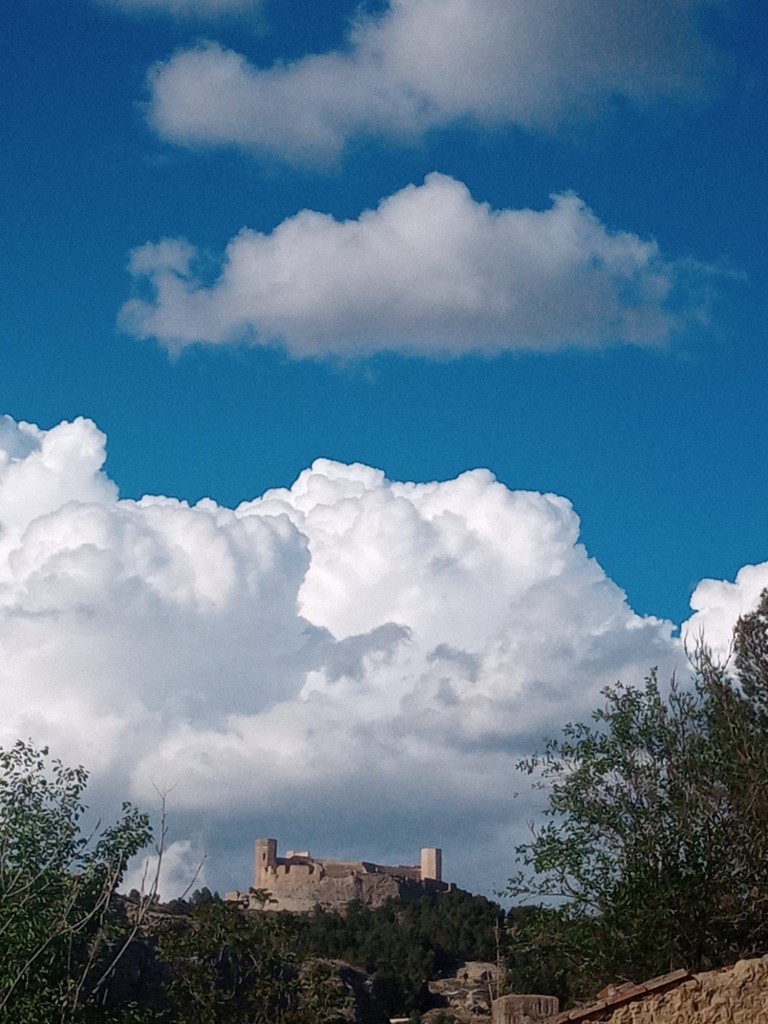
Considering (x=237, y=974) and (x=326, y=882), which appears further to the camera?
A: (x=326, y=882)

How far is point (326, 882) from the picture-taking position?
103250 mm

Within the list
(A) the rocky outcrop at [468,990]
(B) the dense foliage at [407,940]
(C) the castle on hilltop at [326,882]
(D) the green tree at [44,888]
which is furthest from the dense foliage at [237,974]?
(C) the castle on hilltop at [326,882]

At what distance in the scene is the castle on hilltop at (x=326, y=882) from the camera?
101562 mm

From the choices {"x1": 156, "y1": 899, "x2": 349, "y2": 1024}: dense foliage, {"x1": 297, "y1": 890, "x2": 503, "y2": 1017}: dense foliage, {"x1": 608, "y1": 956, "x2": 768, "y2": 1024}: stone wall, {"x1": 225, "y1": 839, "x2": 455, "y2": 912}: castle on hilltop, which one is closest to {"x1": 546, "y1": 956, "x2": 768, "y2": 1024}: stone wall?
{"x1": 608, "y1": 956, "x2": 768, "y2": 1024}: stone wall

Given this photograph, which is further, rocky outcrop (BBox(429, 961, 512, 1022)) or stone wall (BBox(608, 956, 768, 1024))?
rocky outcrop (BBox(429, 961, 512, 1022))

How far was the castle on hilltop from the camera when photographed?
333 feet

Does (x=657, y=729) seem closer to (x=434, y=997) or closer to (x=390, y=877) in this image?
(x=434, y=997)

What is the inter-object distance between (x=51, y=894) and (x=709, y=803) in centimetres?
1276

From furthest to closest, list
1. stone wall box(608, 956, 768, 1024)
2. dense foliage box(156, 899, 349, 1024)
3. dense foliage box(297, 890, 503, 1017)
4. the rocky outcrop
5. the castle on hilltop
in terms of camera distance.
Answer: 1. the castle on hilltop
2. dense foliage box(297, 890, 503, 1017)
3. the rocky outcrop
4. dense foliage box(156, 899, 349, 1024)
5. stone wall box(608, 956, 768, 1024)

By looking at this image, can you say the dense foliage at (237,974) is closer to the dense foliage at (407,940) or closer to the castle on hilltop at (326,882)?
the dense foliage at (407,940)

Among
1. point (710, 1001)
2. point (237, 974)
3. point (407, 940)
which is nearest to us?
point (710, 1001)

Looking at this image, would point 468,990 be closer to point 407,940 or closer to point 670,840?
point 407,940

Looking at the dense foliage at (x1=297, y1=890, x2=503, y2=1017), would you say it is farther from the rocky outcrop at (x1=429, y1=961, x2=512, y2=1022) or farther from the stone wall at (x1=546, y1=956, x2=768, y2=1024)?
the stone wall at (x1=546, y1=956, x2=768, y2=1024)

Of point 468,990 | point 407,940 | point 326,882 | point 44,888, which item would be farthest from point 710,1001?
point 326,882
